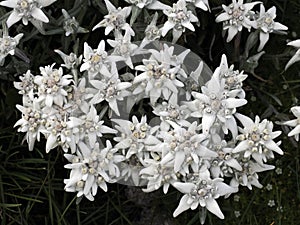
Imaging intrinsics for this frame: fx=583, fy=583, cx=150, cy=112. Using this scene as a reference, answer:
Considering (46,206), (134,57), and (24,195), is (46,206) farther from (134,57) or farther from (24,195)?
(134,57)

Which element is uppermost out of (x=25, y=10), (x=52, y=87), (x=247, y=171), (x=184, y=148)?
(x=25, y=10)

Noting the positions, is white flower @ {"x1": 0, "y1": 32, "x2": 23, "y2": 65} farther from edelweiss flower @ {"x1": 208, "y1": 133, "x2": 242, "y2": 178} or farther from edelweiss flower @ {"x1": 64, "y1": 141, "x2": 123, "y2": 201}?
edelweiss flower @ {"x1": 208, "y1": 133, "x2": 242, "y2": 178}

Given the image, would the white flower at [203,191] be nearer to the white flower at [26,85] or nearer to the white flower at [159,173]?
the white flower at [159,173]

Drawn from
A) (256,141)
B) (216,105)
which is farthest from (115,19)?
(256,141)

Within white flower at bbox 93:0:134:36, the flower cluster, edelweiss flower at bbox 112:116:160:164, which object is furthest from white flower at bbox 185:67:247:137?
white flower at bbox 93:0:134:36

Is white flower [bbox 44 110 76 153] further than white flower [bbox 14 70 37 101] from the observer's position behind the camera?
No

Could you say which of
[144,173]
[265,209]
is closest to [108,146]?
[144,173]

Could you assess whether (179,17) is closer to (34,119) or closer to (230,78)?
(230,78)
